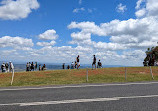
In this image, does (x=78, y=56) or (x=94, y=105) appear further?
(x=78, y=56)

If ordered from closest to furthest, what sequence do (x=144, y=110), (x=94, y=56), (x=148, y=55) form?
1. (x=144, y=110)
2. (x=94, y=56)
3. (x=148, y=55)

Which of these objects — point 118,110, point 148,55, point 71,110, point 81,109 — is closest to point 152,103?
point 118,110

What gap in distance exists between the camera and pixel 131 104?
192 inches

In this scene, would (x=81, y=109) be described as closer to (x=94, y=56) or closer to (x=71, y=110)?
(x=71, y=110)

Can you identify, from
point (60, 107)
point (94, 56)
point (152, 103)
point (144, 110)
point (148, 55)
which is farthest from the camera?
point (148, 55)

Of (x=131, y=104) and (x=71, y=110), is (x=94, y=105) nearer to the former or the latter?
(x=71, y=110)

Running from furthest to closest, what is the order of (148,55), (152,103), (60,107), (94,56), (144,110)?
(148,55) < (94,56) < (152,103) < (60,107) < (144,110)

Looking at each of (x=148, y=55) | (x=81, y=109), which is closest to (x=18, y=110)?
(x=81, y=109)

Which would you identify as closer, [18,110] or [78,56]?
[18,110]

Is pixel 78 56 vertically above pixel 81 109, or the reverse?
pixel 78 56

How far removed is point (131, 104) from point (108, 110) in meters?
1.02

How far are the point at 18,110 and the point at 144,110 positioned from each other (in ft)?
11.9

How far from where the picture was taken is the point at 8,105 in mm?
4965

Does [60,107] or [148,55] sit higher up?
[148,55]
